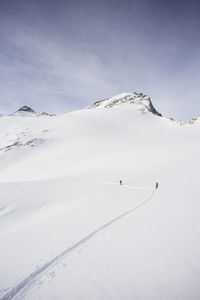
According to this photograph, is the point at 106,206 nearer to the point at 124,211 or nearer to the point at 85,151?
the point at 124,211

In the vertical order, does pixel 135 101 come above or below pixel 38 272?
above

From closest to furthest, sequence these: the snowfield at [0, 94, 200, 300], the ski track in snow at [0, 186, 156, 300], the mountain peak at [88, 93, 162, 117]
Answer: the snowfield at [0, 94, 200, 300] → the ski track in snow at [0, 186, 156, 300] → the mountain peak at [88, 93, 162, 117]

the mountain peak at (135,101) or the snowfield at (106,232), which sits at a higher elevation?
the mountain peak at (135,101)

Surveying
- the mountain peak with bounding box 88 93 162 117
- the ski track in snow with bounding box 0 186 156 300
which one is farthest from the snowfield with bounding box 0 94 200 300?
the mountain peak with bounding box 88 93 162 117

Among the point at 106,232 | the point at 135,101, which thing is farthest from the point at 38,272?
the point at 135,101

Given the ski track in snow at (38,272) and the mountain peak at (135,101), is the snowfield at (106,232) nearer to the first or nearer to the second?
the ski track in snow at (38,272)

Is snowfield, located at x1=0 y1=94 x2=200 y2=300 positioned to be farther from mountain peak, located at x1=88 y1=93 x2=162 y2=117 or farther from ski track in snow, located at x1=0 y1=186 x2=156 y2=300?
mountain peak, located at x1=88 y1=93 x2=162 y2=117

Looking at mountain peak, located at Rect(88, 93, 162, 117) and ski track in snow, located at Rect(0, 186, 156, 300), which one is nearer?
ski track in snow, located at Rect(0, 186, 156, 300)

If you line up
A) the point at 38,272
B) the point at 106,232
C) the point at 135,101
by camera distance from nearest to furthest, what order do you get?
the point at 38,272, the point at 106,232, the point at 135,101

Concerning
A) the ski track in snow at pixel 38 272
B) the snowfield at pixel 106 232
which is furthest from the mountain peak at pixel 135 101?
the ski track in snow at pixel 38 272

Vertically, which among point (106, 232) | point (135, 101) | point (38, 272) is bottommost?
point (38, 272)

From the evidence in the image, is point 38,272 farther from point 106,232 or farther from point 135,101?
point 135,101

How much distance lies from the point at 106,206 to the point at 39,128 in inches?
2638

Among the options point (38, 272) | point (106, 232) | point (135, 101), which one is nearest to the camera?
point (38, 272)
